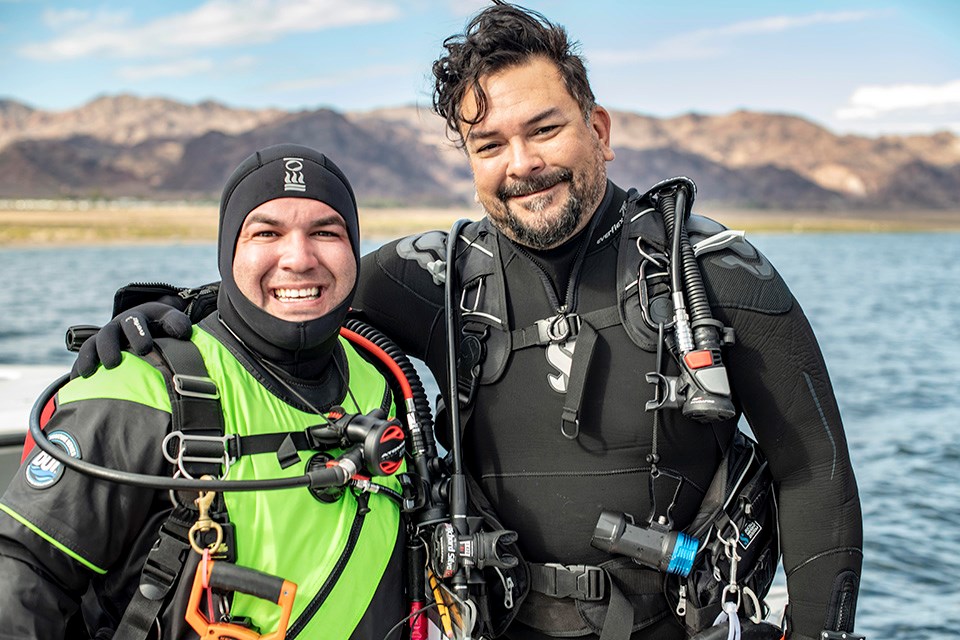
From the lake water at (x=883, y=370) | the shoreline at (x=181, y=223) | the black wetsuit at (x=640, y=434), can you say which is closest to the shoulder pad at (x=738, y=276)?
the black wetsuit at (x=640, y=434)

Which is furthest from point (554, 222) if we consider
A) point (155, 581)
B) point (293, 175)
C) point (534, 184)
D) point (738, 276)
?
point (155, 581)

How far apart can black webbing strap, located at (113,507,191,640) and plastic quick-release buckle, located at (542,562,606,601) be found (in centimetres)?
113

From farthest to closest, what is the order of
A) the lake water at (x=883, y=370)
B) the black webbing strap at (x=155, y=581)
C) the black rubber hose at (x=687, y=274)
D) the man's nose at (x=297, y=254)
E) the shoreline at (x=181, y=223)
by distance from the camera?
the shoreline at (x=181, y=223) < the lake water at (x=883, y=370) < the black rubber hose at (x=687, y=274) < the man's nose at (x=297, y=254) < the black webbing strap at (x=155, y=581)

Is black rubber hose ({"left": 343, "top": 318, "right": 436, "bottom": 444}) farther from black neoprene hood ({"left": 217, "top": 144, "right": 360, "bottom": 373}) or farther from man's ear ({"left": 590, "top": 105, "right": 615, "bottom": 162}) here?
man's ear ({"left": 590, "top": 105, "right": 615, "bottom": 162})

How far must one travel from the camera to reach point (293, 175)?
2.38 metres

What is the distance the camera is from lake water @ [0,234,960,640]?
7914mm

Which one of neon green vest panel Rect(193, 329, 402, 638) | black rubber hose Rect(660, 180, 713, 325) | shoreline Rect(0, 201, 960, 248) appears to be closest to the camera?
neon green vest panel Rect(193, 329, 402, 638)

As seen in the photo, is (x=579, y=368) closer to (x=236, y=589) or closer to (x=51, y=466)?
(x=236, y=589)

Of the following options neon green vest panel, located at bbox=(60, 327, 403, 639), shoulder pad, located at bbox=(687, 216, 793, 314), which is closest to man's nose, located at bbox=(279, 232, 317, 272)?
neon green vest panel, located at bbox=(60, 327, 403, 639)

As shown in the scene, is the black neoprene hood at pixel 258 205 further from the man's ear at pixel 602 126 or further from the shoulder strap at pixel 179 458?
the man's ear at pixel 602 126

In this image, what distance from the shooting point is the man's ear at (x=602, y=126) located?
9.39ft

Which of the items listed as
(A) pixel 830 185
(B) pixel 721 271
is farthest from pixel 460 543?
(A) pixel 830 185

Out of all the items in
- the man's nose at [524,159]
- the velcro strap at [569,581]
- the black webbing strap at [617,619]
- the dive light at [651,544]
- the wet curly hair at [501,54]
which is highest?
the wet curly hair at [501,54]

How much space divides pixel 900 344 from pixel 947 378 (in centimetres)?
606
